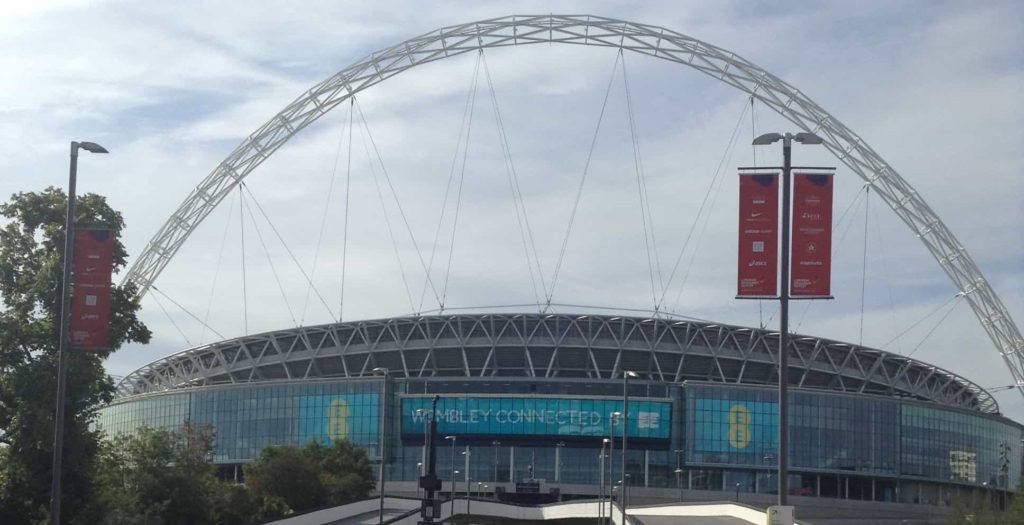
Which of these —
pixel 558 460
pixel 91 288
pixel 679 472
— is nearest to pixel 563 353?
pixel 558 460

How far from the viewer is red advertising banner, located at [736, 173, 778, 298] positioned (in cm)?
3869

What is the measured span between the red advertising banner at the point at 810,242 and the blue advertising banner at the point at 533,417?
112m

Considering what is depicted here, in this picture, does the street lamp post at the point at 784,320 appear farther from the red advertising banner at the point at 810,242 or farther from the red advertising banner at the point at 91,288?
the red advertising banner at the point at 91,288

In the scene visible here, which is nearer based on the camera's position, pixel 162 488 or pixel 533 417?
pixel 162 488

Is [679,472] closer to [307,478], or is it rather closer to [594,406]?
[594,406]

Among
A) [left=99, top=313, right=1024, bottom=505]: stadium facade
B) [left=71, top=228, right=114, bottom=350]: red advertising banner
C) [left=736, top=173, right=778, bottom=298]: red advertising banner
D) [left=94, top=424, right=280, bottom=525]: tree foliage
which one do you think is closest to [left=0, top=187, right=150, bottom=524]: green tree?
[left=94, top=424, right=280, bottom=525]: tree foliage

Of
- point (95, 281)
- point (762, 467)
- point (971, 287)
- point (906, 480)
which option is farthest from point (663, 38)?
point (95, 281)

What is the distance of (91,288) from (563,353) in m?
110

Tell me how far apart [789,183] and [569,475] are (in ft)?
382

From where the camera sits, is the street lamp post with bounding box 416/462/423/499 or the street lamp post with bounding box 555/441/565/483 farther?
the street lamp post with bounding box 555/441/565/483

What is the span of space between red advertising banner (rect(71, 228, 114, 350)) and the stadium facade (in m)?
99.6

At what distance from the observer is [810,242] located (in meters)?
38.8

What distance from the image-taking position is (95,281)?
4928 cm

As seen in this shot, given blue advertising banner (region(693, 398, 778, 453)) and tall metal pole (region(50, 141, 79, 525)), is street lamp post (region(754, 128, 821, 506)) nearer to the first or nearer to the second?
tall metal pole (region(50, 141, 79, 525))
